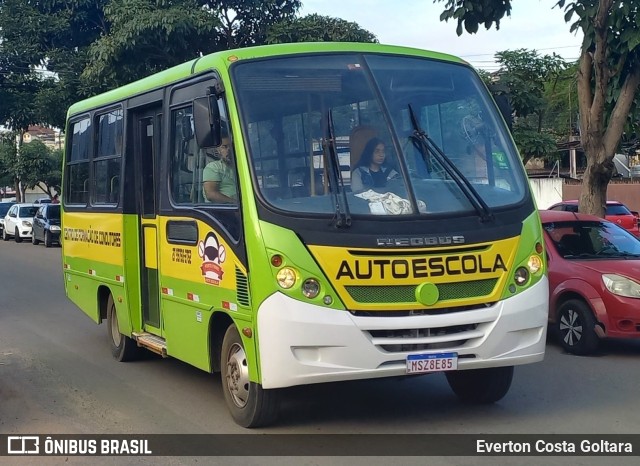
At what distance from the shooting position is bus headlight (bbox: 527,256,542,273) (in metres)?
6.72

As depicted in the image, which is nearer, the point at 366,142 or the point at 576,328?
the point at 366,142

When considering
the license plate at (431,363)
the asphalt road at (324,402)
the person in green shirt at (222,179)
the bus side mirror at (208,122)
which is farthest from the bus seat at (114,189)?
the license plate at (431,363)

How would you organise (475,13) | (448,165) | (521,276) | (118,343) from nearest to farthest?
1. (521,276)
2. (448,165)
3. (118,343)
4. (475,13)

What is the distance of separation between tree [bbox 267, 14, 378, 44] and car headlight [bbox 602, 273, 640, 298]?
19.3 meters

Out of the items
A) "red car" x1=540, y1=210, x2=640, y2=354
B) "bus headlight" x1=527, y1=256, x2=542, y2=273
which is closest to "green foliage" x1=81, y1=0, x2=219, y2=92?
"red car" x1=540, y1=210, x2=640, y2=354

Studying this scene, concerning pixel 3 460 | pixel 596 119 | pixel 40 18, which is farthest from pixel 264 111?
pixel 40 18

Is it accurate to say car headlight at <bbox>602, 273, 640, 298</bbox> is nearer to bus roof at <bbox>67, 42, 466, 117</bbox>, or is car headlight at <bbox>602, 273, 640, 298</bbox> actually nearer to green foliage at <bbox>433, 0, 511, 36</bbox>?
bus roof at <bbox>67, 42, 466, 117</bbox>

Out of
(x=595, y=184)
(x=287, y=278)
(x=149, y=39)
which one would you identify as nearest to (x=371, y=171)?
(x=287, y=278)

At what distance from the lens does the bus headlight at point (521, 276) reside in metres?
6.63

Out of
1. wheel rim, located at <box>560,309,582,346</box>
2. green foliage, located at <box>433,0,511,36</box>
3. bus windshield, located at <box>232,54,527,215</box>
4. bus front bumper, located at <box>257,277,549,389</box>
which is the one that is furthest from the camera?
green foliage, located at <box>433,0,511,36</box>

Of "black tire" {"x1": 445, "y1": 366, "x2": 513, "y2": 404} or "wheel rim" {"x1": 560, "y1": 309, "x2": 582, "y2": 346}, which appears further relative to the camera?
"wheel rim" {"x1": 560, "y1": 309, "x2": 582, "y2": 346}

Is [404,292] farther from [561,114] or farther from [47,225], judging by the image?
[561,114]

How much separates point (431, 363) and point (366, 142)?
1.66 metres

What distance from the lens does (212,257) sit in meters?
7.04
